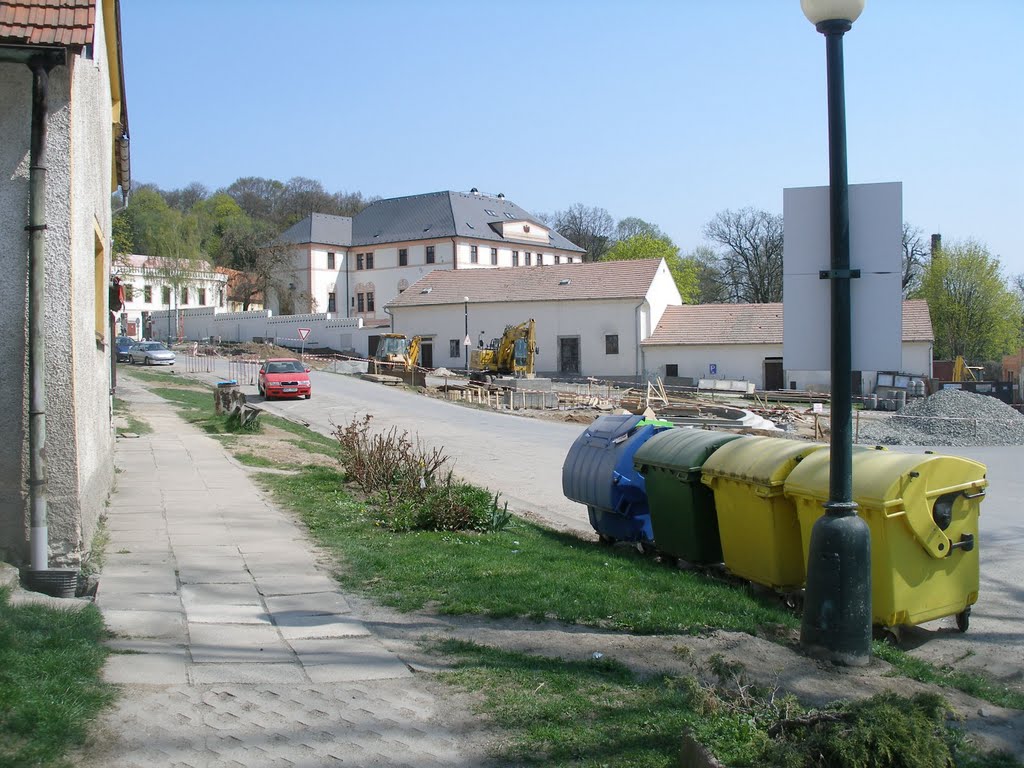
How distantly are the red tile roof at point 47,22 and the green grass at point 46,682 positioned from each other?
379 cm

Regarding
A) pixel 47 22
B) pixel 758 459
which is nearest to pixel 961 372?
pixel 758 459

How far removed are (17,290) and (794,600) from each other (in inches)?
255

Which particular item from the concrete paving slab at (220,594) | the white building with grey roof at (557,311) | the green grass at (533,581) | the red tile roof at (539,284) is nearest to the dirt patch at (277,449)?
the green grass at (533,581)

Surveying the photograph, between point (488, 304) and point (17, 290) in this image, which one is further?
point (488, 304)

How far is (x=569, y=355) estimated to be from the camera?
61719mm

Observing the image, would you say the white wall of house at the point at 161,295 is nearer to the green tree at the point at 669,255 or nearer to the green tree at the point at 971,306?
the green tree at the point at 669,255

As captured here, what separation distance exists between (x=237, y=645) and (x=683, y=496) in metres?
4.61

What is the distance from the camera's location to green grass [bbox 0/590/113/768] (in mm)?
3941

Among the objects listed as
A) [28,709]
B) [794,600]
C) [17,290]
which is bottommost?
[794,600]

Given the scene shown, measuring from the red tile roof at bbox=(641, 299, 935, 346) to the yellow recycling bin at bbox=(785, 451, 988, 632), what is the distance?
4909 cm

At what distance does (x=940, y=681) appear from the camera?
577 cm

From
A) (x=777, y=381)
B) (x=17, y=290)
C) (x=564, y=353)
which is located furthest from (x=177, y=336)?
A: (x=17, y=290)

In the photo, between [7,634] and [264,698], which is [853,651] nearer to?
[264,698]

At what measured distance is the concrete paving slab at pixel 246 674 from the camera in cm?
507
